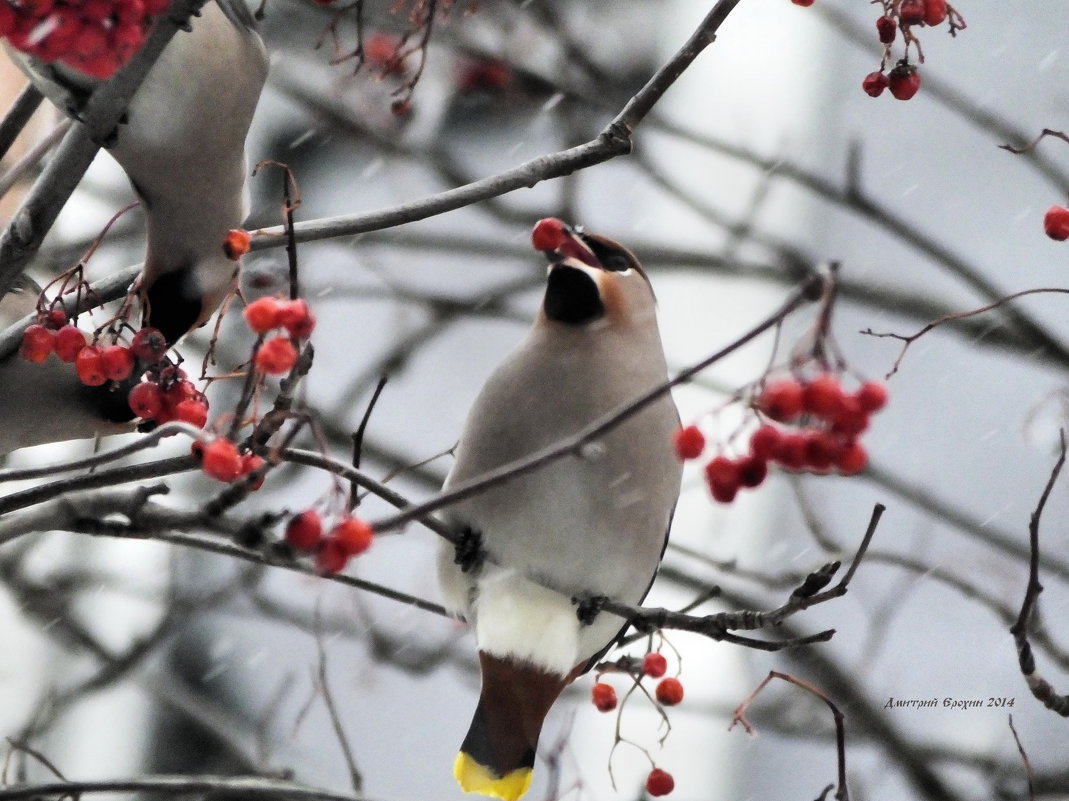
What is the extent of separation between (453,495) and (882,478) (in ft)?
5.94

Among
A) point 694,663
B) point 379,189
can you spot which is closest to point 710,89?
point 379,189

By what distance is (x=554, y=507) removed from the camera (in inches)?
63.7

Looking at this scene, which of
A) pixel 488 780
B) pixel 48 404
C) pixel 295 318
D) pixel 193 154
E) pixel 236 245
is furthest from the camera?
pixel 48 404

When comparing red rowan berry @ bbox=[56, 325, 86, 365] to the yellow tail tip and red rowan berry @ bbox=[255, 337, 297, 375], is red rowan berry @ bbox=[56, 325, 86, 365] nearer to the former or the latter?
red rowan berry @ bbox=[255, 337, 297, 375]

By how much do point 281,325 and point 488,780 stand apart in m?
0.97

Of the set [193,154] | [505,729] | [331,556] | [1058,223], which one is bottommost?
[331,556]

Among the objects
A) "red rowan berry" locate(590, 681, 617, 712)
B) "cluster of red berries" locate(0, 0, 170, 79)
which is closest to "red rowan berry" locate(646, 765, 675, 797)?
"red rowan berry" locate(590, 681, 617, 712)

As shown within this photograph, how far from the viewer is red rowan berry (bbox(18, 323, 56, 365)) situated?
1276mm

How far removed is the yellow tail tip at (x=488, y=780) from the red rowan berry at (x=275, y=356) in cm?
94

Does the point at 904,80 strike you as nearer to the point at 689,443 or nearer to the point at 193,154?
the point at 689,443

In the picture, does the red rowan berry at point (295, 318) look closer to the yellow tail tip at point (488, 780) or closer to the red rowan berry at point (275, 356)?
the red rowan berry at point (275, 356)

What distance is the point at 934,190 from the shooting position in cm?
388

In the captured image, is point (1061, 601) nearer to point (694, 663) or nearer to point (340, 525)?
point (694, 663)

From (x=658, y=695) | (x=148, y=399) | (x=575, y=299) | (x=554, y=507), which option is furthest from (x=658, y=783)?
(x=148, y=399)
